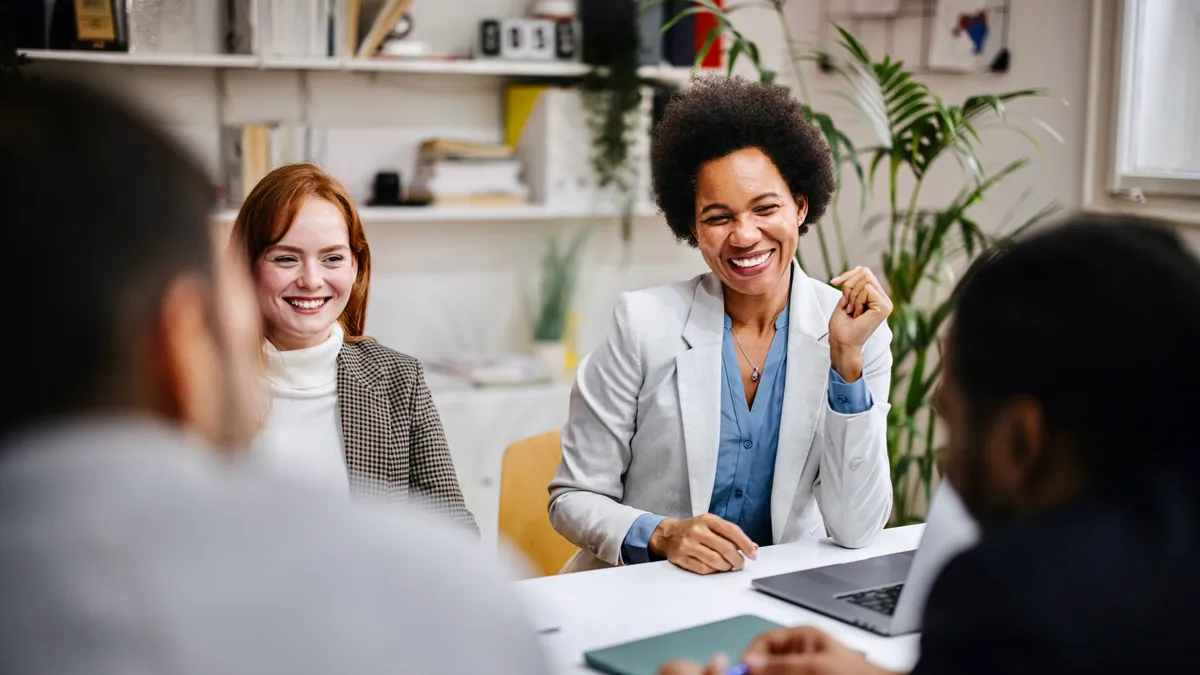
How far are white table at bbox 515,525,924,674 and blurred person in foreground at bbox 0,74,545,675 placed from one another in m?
0.67

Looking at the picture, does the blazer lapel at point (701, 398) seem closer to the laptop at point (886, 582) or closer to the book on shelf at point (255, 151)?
the laptop at point (886, 582)

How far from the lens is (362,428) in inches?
79.0

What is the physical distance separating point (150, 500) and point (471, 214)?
2.96 m

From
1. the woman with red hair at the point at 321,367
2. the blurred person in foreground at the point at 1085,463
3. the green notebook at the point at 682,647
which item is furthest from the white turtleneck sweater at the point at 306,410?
the blurred person in foreground at the point at 1085,463

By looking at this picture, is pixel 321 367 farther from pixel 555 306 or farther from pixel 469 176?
pixel 555 306

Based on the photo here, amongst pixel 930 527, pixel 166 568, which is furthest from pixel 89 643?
pixel 930 527

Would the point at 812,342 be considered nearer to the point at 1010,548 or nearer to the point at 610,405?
the point at 610,405

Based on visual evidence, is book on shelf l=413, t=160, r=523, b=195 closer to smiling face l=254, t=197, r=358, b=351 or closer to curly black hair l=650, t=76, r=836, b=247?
curly black hair l=650, t=76, r=836, b=247

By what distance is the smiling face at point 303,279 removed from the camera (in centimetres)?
201

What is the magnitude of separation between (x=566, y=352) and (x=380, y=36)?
1098 mm

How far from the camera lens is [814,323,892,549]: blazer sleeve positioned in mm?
1900

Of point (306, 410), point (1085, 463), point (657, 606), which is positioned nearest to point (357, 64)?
point (306, 410)

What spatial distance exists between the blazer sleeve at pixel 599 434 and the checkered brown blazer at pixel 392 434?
168 millimetres

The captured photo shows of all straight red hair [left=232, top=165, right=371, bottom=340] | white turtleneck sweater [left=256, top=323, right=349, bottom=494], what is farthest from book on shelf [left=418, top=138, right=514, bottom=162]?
white turtleneck sweater [left=256, top=323, right=349, bottom=494]
